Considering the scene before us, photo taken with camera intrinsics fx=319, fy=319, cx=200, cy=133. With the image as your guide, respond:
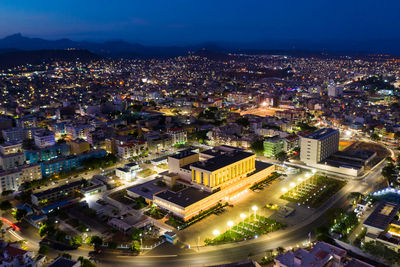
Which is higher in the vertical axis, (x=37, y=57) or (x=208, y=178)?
(x=37, y=57)

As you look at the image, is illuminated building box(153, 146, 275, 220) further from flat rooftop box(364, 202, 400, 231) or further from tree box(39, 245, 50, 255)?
flat rooftop box(364, 202, 400, 231)

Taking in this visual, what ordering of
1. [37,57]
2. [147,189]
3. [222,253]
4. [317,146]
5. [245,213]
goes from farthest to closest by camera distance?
[37,57] < [317,146] < [147,189] < [245,213] < [222,253]

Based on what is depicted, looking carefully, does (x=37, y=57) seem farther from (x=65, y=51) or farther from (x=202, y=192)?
(x=202, y=192)

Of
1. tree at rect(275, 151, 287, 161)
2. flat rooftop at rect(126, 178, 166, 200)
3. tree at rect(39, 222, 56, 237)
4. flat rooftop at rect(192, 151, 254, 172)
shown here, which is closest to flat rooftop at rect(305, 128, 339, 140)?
tree at rect(275, 151, 287, 161)

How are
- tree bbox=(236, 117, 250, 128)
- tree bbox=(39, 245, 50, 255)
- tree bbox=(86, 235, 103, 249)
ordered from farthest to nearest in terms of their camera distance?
tree bbox=(236, 117, 250, 128) < tree bbox=(86, 235, 103, 249) < tree bbox=(39, 245, 50, 255)

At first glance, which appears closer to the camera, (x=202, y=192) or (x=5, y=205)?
(x=5, y=205)

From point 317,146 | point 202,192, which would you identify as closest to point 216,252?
point 202,192
